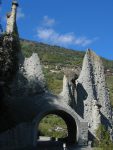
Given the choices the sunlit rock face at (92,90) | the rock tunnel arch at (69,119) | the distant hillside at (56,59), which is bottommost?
the rock tunnel arch at (69,119)

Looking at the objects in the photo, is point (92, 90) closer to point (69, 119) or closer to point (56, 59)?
point (69, 119)

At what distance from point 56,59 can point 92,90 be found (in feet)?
350

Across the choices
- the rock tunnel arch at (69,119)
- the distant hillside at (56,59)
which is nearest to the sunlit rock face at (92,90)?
the rock tunnel arch at (69,119)

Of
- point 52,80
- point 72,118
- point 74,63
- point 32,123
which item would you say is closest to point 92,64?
point 72,118

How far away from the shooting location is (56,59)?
13975 cm

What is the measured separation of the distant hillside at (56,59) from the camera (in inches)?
4705

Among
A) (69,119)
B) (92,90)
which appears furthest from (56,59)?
(69,119)

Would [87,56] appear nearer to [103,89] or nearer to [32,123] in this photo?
[103,89]

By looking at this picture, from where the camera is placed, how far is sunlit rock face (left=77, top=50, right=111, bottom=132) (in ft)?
107

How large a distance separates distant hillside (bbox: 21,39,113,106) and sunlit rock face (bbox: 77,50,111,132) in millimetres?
72180

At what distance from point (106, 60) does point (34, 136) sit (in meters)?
128

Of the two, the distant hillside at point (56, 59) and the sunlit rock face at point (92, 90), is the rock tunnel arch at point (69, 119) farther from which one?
the distant hillside at point (56, 59)

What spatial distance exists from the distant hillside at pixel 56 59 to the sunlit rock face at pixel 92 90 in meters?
72.2

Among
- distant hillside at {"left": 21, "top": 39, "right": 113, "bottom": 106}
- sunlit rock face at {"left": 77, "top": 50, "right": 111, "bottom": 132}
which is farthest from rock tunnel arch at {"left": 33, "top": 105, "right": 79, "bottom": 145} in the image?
distant hillside at {"left": 21, "top": 39, "right": 113, "bottom": 106}
